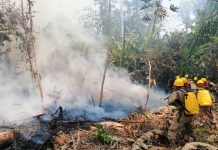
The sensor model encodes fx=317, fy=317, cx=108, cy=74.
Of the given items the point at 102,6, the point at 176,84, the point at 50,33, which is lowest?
the point at 176,84

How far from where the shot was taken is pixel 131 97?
54.3ft

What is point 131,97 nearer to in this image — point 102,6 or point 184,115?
point 184,115

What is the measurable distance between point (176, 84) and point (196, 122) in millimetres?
2548

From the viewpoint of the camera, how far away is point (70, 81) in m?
18.6

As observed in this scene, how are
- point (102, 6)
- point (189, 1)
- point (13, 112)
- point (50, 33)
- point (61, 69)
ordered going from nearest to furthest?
point (13, 112)
point (61, 69)
point (50, 33)
point (102, 6)
point (189, 1)

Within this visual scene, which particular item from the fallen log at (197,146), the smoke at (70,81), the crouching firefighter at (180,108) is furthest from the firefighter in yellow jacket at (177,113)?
the smoke at (70,81)

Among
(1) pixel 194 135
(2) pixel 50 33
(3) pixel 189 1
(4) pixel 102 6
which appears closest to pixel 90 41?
(2) pixel 50 33

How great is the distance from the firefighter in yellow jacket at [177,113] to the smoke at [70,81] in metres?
4.73

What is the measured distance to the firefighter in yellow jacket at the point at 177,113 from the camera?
764 cm

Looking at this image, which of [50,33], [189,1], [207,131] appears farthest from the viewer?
[189,1]

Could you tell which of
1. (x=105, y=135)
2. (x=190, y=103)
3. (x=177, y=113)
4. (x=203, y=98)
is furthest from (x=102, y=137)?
(x=203, y=98)

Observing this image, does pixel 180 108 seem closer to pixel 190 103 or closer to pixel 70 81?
pixel 190 103

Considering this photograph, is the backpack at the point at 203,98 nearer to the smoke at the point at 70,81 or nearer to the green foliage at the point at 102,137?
the green foliage at the point at 102,137

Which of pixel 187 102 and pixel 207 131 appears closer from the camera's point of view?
pixel 187 102
